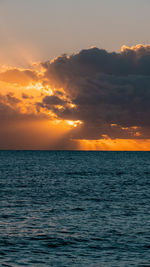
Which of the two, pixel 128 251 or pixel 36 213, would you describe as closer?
pixel 128 251

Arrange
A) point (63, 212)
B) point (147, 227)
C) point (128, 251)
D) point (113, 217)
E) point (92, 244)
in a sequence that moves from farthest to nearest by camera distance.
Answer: point (63, 212), point (113, 217), point (147, 227), point (92, 244), point (128, 251)

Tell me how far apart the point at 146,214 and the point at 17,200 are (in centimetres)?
1660

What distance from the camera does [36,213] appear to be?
35.2m

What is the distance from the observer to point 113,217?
33.5 meters

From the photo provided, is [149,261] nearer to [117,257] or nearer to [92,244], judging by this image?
[117,257]

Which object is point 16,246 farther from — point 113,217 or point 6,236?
point 113,217

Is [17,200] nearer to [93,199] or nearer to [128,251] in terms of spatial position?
[93,199]

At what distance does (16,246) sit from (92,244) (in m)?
5.18

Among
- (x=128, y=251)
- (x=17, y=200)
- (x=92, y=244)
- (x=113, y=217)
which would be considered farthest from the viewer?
(x=17, y=200)

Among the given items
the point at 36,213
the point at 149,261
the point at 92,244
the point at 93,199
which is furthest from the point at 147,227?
the point at 93,199

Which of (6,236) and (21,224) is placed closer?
(6,236)

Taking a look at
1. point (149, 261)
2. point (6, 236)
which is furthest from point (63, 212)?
point (149, 261)

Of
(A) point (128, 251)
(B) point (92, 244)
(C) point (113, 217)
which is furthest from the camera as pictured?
(C) point (113, 217)

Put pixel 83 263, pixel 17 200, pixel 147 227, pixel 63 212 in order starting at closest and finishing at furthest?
pixel 83 263, pixel 147 227, pixel 63 212, pixel 17 200
